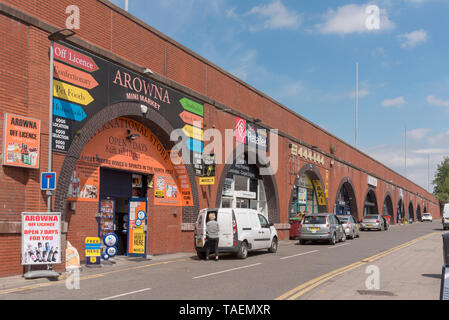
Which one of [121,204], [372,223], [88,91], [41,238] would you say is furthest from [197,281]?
[372,223]

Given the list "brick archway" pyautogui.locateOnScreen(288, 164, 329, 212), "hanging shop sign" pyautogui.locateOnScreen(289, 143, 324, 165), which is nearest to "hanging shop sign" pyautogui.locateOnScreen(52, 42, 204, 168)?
"hanging shop sign" pyautogui.locateOnScreen(289, 143, 324, 165)

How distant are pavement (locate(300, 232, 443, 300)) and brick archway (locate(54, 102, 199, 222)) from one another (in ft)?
26.3

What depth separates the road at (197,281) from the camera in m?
9.37

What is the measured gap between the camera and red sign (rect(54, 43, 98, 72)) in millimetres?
14148

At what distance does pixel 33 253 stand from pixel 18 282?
91cm

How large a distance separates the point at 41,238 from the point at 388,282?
8815mm

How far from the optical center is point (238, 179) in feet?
87.8

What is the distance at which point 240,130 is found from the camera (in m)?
25.4

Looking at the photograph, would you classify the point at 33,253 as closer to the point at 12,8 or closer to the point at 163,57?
the point at 12,8

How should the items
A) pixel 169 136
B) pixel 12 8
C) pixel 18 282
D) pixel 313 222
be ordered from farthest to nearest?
pixel 313 222, pixel 169 136, pixel 12 8, pixel 18 282

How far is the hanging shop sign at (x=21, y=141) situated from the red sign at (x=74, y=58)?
8.09 feet

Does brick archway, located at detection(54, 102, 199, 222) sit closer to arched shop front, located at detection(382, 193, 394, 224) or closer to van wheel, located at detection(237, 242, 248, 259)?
van wheel, located at detection(237, 242, 248, 259)

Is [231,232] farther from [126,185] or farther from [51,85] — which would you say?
[51,85]
